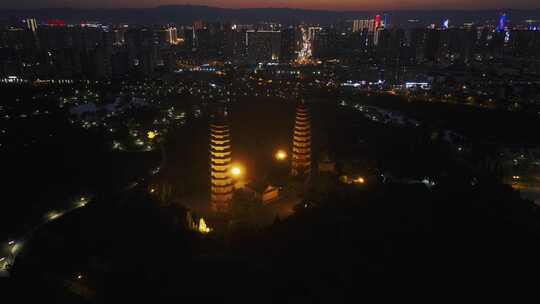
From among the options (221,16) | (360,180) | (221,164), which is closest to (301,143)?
(360,180)

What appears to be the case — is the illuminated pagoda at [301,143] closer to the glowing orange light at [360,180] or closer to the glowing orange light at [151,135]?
the glowing orange light at [360,180]

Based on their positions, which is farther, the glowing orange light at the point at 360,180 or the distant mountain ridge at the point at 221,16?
the distant mountain ridge at the point at 221,16

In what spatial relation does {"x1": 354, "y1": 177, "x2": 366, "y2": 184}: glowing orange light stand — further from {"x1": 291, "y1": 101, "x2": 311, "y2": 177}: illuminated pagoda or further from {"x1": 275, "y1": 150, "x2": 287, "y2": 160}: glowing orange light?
{"x1": 275, "y1": 150, "x2": 287, "y2": 160}: glowing orange light

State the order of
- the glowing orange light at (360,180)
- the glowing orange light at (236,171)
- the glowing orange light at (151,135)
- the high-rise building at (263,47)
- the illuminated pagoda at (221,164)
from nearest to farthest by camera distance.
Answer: the illuminated pagoda at (221,164), the glowing orange light at (360,180), the glowing orange light at (236,171), the glowing orange light at (151,135), the high-rise building at (263,47)

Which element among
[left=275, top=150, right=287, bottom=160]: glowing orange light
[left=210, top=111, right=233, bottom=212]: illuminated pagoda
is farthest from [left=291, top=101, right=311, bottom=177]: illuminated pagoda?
[left=210, top=111, right=233, bottom=212]: illuminated pagoda

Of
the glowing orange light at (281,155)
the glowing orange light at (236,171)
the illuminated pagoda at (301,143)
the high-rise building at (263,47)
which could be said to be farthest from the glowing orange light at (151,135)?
the high-rise building at (263,47)

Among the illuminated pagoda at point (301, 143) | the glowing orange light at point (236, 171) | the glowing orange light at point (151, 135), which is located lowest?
the glowing orange light at point (151, 135)
